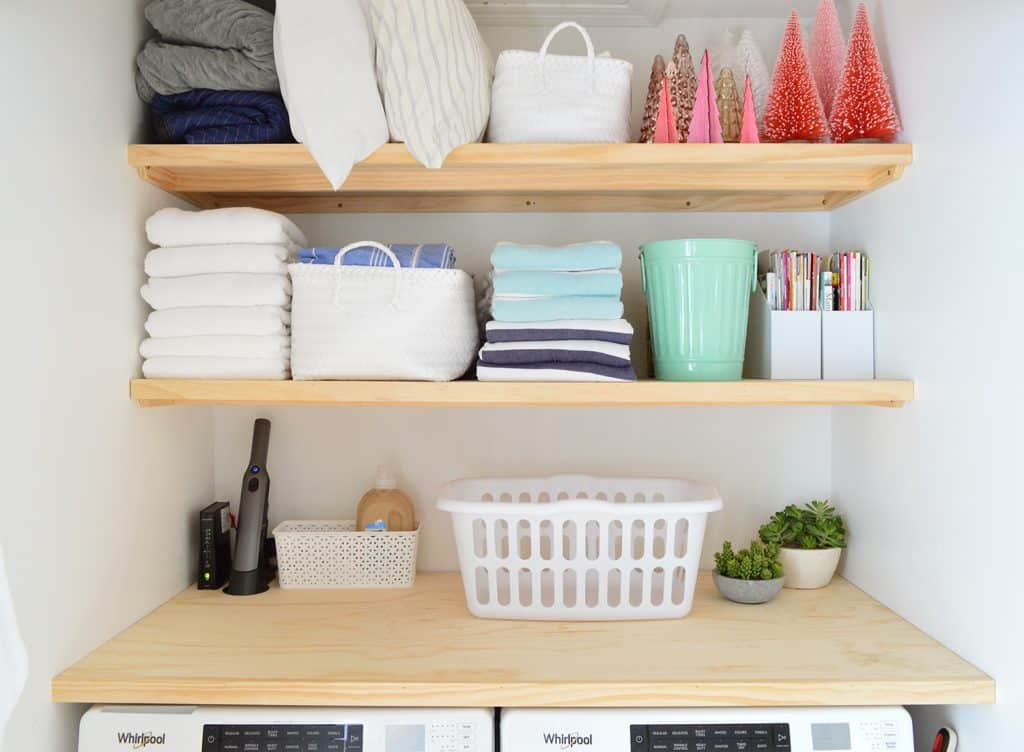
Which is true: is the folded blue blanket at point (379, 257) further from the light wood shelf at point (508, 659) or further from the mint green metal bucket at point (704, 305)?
the light wood shelf at point (508, 659)

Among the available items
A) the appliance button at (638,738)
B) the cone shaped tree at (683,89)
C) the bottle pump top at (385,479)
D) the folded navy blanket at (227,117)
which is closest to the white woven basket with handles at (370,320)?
the folded navy blanket at (227,117)

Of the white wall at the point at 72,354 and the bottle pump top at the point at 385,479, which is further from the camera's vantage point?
the bottle pump top at the point at 385,479

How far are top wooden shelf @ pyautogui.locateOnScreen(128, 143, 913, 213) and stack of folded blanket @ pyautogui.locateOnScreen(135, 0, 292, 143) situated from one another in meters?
0.06

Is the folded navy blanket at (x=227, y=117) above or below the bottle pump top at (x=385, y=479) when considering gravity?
above

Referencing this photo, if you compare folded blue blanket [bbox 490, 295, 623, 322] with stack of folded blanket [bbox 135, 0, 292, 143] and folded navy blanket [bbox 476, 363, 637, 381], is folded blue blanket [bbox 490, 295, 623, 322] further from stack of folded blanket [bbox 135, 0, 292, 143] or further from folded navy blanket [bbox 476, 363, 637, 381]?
stack of folded blanket [bbox 135, 0, 292, 143]

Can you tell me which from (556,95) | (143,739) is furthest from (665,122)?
(143,739)

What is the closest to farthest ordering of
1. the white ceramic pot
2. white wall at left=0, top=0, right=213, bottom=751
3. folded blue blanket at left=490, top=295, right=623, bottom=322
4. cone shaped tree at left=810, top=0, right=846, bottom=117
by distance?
white wall at left=0, top=0, right=213, bottom=751, folded blue blanket at left=490, top=295, right=623, bottom=322, cone shaped tree at left=810, top=0, right=846, bottom=117, the white ceramic pot

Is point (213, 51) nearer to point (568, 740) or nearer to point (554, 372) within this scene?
point (554, 372)

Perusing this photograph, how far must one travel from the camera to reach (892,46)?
1.46 metres

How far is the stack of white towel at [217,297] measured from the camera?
1438 mm

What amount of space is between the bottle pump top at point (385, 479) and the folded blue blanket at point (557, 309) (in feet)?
1.54

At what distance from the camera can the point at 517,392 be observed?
1.40 metres

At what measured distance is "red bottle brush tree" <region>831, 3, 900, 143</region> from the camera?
142cm

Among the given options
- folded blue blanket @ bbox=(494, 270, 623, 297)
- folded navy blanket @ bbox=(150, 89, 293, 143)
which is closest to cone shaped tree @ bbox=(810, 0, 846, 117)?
folded blue blanket @ bbox=(494, 270, 623, 297)
